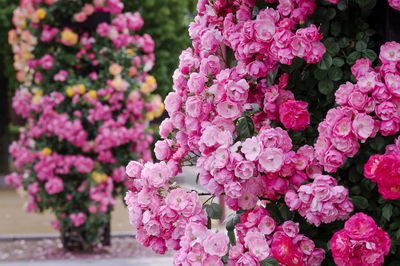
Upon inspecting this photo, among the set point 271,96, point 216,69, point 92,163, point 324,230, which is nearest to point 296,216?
point 324,230

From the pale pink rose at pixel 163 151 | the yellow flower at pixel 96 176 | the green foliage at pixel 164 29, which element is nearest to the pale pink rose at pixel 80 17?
the yellow flower at pixel 96 176

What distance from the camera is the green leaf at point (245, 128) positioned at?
8.07 feet

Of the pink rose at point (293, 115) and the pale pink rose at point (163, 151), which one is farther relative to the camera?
the pale pink rose at point (163, 151)

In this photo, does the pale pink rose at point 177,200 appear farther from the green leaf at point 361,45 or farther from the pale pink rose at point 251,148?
the green leaf at point 361,45

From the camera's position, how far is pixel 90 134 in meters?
7.55

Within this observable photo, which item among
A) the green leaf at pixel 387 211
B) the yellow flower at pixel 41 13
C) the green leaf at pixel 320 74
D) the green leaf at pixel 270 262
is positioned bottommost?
the green leaf at pixel 270 262

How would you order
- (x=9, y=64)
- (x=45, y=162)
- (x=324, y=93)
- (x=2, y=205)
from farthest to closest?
(x=9, y=64) → (x=2, y=205) → (x=45, y=162) → (x=324, y=93)

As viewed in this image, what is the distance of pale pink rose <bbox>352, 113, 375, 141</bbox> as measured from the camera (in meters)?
2.19

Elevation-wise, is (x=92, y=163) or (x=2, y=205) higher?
(x=92, y=163)

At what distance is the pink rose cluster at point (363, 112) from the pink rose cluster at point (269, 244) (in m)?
0.32

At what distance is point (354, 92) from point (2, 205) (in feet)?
41.0

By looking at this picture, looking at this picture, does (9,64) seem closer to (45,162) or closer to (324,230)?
(45,162)

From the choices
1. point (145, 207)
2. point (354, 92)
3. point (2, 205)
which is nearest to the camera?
point (354, 92)

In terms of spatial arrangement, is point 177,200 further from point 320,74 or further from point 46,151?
point 46,151
